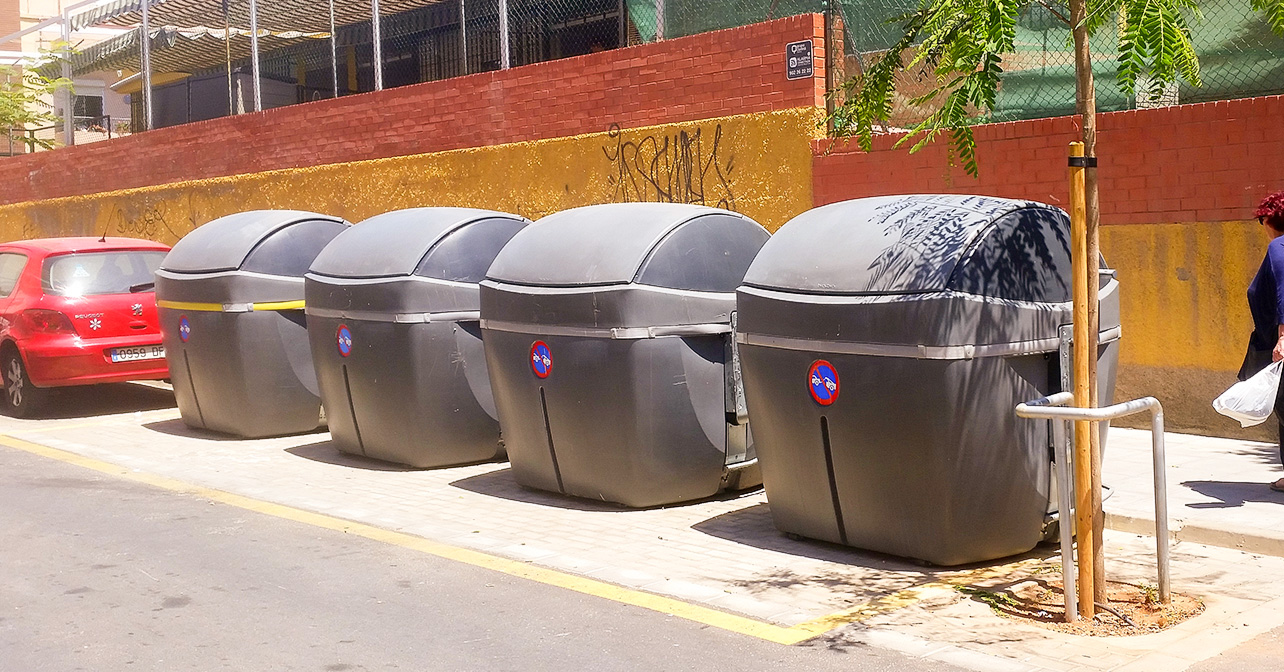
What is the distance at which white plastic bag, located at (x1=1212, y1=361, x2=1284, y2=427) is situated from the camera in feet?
20.4

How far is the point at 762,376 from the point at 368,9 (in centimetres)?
1350

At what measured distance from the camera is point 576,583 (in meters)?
5.68

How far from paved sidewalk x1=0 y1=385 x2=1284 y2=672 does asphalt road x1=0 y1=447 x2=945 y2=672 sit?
33 cm

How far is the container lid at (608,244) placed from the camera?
6.85 meters

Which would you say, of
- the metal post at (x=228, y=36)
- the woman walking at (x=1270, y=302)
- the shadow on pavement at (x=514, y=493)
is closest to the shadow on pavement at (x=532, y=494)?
the shadow on pavement at (x=514, y=493)

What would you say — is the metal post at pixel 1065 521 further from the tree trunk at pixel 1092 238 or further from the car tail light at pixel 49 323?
the car tail light at pixel 49 323

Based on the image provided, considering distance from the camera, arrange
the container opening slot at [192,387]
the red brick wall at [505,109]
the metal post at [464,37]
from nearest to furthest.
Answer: the container opening slot at [192,387], the red brick wall at [505,109], the metal post at [464,37]

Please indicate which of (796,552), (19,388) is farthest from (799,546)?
(19,388)

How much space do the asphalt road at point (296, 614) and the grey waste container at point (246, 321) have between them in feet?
8.30

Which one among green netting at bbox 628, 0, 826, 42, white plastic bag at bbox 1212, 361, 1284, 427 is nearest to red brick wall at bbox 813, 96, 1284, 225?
green netting at bbox 628, 0, 826, 42

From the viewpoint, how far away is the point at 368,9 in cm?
1792

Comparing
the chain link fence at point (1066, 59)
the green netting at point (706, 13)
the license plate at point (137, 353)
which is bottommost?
the license plate at point (137, 353)

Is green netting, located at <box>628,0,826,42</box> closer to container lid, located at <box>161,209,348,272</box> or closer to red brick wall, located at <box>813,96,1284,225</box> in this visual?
red brick wall, located at <box>813,96,1284,225</box>

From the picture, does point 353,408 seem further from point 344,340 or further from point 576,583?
point 576,583
